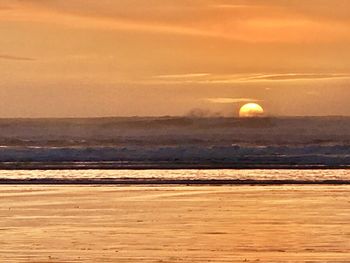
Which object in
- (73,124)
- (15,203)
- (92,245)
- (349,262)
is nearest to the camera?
(349,262)

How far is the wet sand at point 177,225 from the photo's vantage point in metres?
10.0

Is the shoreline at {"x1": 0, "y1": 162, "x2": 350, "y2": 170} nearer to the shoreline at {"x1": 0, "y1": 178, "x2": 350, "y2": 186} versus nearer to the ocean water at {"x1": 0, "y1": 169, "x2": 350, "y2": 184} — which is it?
the ocean water at {"x1": 0, "y1": 169, "x2": 350, "y2": 184}

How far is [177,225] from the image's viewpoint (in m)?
12.3

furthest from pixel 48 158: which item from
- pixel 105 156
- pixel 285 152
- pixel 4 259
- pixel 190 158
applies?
pixel 4 259

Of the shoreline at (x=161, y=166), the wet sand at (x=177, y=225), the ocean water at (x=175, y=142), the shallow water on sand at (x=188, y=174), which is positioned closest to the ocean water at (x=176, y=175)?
the shallow water on sand at (x=188, y=174)

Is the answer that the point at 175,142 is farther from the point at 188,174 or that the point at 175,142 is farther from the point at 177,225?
the point at 177,225

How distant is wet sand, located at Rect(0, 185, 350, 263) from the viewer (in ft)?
32.9

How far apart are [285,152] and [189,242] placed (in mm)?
25010

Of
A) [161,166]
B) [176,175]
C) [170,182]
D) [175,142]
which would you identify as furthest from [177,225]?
[175,142]

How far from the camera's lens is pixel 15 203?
51.1 ft

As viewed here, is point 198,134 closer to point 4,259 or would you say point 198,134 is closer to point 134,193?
point 134,193

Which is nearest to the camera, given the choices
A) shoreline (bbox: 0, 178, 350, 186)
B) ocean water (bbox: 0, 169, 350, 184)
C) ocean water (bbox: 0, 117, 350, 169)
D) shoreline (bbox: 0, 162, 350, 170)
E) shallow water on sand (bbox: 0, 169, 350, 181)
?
shoreline (bbox: 0, 178, 350, 186)

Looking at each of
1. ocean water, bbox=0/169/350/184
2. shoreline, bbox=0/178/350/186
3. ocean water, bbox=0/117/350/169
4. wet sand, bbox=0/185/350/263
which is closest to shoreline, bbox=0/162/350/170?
ocean water, bbox=0/117/350/169

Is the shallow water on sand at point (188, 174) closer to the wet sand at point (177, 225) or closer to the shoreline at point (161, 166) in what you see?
the shoreline at point (161, 166)
